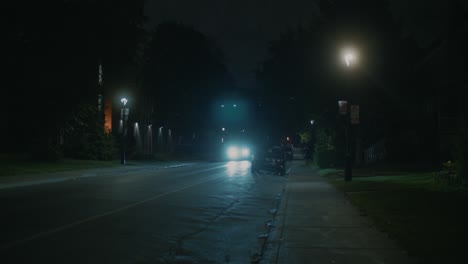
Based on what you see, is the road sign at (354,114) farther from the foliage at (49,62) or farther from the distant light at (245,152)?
the distant light at (245,152)

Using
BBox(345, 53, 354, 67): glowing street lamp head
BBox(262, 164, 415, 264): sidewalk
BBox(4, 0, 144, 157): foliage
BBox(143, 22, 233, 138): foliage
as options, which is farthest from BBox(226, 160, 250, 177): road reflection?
BBox(143, 22, 233, 138): foliage

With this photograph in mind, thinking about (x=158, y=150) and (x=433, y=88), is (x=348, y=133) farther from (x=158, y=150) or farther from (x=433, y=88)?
(x=158, y=150)

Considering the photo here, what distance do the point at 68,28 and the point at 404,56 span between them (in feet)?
79.4

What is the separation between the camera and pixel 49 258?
8.97 meters

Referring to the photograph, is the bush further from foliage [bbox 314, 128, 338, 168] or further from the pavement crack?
foliage [bbox 314, 128, 338, 168]

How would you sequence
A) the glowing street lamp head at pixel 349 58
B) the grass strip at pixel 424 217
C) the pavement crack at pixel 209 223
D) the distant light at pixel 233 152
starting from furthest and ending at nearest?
the distant light at pixel 233 152 < the glowing street lamp head at pixel 349 58 < the pavement crack at pixel 209 223 < the grass strip at pixel 424 217

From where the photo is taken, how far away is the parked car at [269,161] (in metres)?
37.1

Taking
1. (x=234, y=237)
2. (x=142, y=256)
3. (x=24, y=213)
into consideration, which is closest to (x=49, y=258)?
(x=142, y=256)

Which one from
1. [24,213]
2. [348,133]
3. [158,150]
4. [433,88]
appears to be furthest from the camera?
[158,150]

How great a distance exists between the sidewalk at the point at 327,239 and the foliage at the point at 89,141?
3795 cm

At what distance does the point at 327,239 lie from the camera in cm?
1059

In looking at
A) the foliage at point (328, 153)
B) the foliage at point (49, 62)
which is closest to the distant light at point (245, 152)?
the foliage at point (328, 153)

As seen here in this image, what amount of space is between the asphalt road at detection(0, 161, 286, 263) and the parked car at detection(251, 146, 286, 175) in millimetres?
15772

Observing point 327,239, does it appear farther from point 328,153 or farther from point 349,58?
point 328,153
